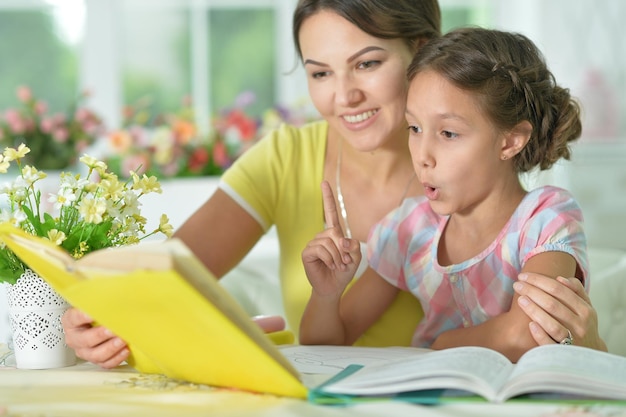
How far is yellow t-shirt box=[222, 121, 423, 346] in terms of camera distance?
2201 mm

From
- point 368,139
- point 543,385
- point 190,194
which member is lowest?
point 190,194

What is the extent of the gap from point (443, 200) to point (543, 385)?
71 centimetres

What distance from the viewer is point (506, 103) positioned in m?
1.84

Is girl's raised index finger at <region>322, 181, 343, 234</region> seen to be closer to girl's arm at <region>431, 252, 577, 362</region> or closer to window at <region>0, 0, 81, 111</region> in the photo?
girl's arm at <region>431, 252, 577, 362</region>

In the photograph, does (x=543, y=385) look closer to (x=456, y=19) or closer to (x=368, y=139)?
(x=368, y=139)

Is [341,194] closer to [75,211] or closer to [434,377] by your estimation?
[75,211]

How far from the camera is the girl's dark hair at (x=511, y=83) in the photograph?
182 cm

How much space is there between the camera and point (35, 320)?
1544mm

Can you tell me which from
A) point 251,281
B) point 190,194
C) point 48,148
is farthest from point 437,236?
point 48,148

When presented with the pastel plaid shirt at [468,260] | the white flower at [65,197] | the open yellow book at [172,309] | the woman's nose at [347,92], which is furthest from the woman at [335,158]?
the open yellow book at [172,309]

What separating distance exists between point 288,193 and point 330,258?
530 mm

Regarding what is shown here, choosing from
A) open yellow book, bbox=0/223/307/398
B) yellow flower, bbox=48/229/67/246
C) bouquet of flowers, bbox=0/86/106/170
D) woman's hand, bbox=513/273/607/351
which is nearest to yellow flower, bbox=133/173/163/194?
yellow flower, bbox=48/229/67/246

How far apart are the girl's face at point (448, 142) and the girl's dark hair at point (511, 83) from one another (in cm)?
3

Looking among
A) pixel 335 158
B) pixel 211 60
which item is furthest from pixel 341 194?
pixel 211 60
